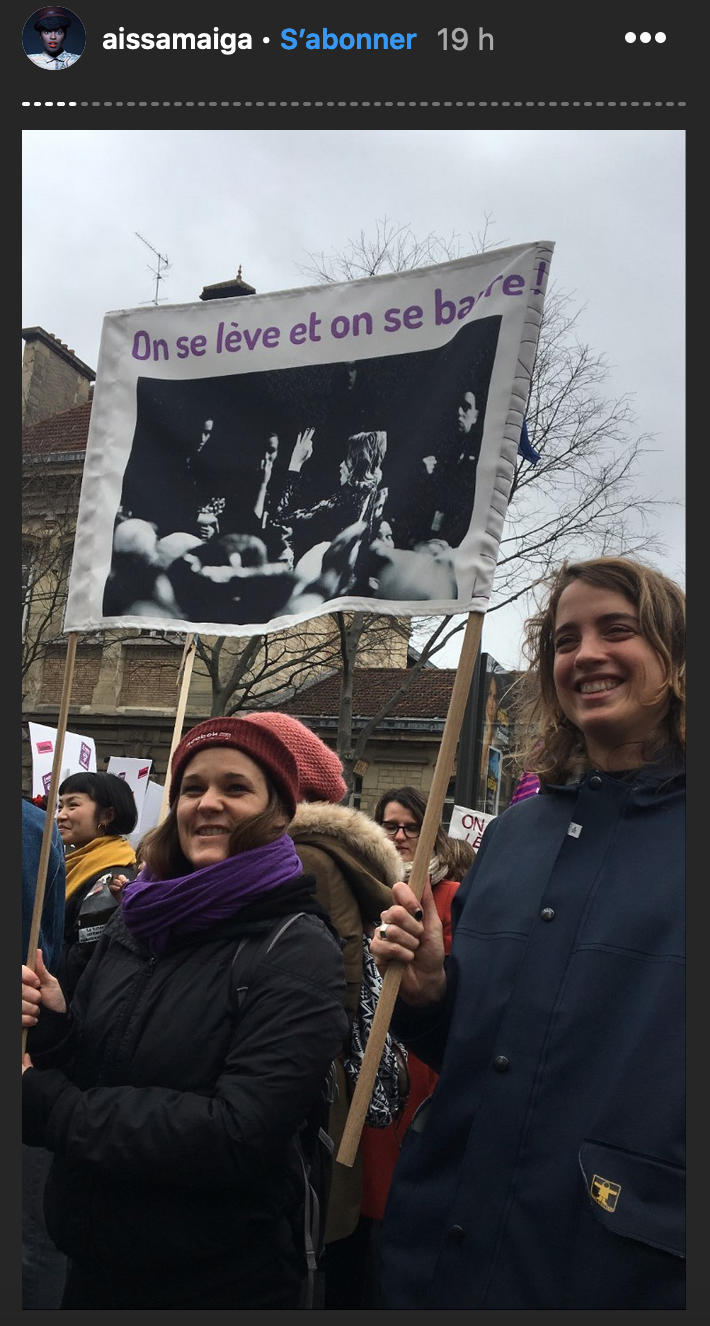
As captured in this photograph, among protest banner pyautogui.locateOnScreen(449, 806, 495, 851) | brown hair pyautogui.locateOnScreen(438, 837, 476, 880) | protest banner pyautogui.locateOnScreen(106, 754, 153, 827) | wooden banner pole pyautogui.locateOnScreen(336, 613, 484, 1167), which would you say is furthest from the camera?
protest banner pyautogui.locateOnScreen(106, 754, 153, 827)

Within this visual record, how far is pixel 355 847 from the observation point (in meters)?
3.31

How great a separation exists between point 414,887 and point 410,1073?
198 cm

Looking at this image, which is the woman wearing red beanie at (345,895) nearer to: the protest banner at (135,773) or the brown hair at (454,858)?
the brown hair at (454,858)

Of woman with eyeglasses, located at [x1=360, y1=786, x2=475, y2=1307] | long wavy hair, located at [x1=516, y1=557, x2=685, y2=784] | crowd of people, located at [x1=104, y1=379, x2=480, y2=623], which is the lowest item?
woman with eyeglasses, located at [x1=360, y1=786, x2=475, y2=1307]

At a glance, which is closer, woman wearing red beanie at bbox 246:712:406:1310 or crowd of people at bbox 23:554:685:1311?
crowd of people at bbox 23:554:685:1311

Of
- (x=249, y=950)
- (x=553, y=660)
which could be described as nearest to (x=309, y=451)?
(x=553, y=660)

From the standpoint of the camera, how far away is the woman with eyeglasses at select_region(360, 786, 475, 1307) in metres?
3.58

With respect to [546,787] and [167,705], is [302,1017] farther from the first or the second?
[167,705]

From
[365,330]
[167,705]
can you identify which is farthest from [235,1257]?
[167,705]

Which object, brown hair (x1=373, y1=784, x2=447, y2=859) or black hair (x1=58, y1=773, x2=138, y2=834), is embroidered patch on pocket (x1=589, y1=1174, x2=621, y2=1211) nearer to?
brown hair (x1=373, y1=784, x2=447, y2=859)

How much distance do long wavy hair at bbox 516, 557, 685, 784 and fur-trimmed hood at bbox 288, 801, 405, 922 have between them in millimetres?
848

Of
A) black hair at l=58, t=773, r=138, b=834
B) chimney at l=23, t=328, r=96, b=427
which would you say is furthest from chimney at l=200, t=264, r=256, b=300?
black hair at l=58, t=773, r=138, b=834

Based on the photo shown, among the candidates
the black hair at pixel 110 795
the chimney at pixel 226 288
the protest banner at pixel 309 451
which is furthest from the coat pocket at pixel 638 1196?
the chimney at pixel 226 288
